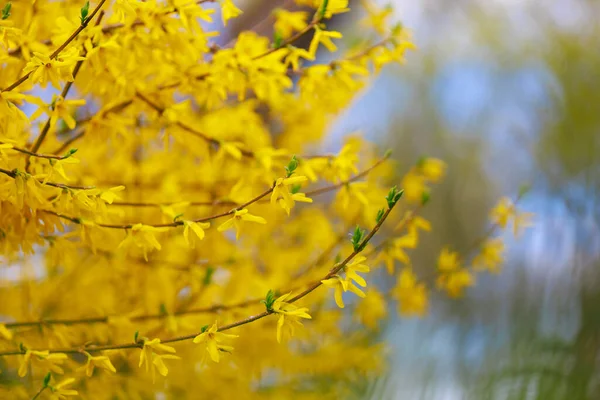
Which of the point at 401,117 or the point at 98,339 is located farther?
the point at 401,117

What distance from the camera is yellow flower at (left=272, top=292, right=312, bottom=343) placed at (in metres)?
0.39

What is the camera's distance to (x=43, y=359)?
427 millimetres

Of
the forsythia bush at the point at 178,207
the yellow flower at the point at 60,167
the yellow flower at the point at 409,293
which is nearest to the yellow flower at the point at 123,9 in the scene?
the forsythia bush at the point at 178,207

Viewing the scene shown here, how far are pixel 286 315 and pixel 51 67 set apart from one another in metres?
0.23

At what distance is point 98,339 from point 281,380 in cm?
32

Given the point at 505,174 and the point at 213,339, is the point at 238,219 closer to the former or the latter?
the point at 213,339

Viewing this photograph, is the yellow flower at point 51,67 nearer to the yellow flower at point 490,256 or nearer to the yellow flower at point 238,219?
the yellow flower at point 238,219

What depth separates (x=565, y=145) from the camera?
41.4 inches

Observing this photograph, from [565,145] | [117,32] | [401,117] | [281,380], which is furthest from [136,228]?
[401,117]

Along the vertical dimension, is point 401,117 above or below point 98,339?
above

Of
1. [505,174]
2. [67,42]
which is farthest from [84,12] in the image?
[505,174]

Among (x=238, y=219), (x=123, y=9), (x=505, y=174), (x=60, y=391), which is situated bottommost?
(x=60, y=391)

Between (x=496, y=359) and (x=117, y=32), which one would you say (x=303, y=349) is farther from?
(x=117, y=32)

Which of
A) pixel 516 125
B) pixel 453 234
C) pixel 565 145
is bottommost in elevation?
pixel 565 145
